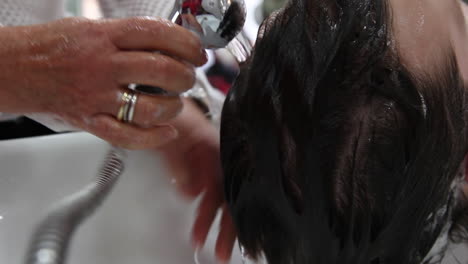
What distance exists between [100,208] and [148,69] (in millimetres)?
298

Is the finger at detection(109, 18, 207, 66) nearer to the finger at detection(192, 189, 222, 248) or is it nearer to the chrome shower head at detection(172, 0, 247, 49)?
the chrome shower head at detection(172, 0, 247, 49)

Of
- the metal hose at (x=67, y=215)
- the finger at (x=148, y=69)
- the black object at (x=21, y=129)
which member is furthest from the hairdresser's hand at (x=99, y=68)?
the black object at (x=21, y=129)

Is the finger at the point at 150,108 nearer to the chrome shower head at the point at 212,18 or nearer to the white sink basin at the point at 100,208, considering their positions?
the chrome shower head at the point at 212,18

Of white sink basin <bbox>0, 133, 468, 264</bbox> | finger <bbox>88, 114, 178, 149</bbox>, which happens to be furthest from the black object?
finger <bbox>88, 114, 178, 149</bbox>

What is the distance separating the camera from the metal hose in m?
0.56

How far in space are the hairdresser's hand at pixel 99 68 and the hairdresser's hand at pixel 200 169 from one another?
0.18 meters

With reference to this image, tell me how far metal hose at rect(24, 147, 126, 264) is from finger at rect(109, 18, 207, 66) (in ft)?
0.82

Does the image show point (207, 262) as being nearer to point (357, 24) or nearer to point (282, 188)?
point (282, 188)

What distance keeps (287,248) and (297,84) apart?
0.65 ft

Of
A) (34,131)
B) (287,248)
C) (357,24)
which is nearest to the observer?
(357,24)

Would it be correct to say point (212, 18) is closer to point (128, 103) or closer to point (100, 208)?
point (128, 103)

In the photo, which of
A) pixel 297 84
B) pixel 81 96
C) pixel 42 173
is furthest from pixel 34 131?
pixel 297 84

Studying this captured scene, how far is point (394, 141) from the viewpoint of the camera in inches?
18.2

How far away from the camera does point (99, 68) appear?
1.50 feet
